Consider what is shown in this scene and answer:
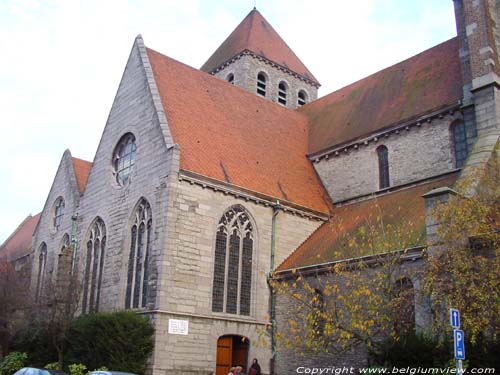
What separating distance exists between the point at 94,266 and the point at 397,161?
42.7ft

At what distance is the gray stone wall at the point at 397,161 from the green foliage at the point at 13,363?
14.5m

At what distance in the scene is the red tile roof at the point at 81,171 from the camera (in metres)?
27.2

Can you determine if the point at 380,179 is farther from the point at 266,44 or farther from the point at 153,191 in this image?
the point at 266,44

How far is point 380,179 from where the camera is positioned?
24422 millimetres

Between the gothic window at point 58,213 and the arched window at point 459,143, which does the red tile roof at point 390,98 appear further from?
the gothic window at point 58,213

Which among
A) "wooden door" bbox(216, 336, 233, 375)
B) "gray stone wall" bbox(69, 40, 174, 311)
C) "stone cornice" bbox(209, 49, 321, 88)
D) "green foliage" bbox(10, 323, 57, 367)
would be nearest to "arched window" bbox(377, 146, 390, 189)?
"wooden door" bbox(216, 336, 233, 375)

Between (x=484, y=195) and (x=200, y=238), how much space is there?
964 cm

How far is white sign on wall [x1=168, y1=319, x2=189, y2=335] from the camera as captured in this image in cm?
1872

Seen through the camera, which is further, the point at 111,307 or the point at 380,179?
the point at 380,179

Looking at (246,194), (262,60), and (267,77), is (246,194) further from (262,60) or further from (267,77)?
(262,60)

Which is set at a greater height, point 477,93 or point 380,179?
point 477,93

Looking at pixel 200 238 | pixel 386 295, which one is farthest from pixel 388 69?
pixel 386 295

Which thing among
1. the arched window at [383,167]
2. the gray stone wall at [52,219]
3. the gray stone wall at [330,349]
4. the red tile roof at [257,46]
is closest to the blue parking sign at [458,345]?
the gray stone wall at [330,349]

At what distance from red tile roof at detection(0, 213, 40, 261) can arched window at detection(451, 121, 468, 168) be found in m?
26.7
